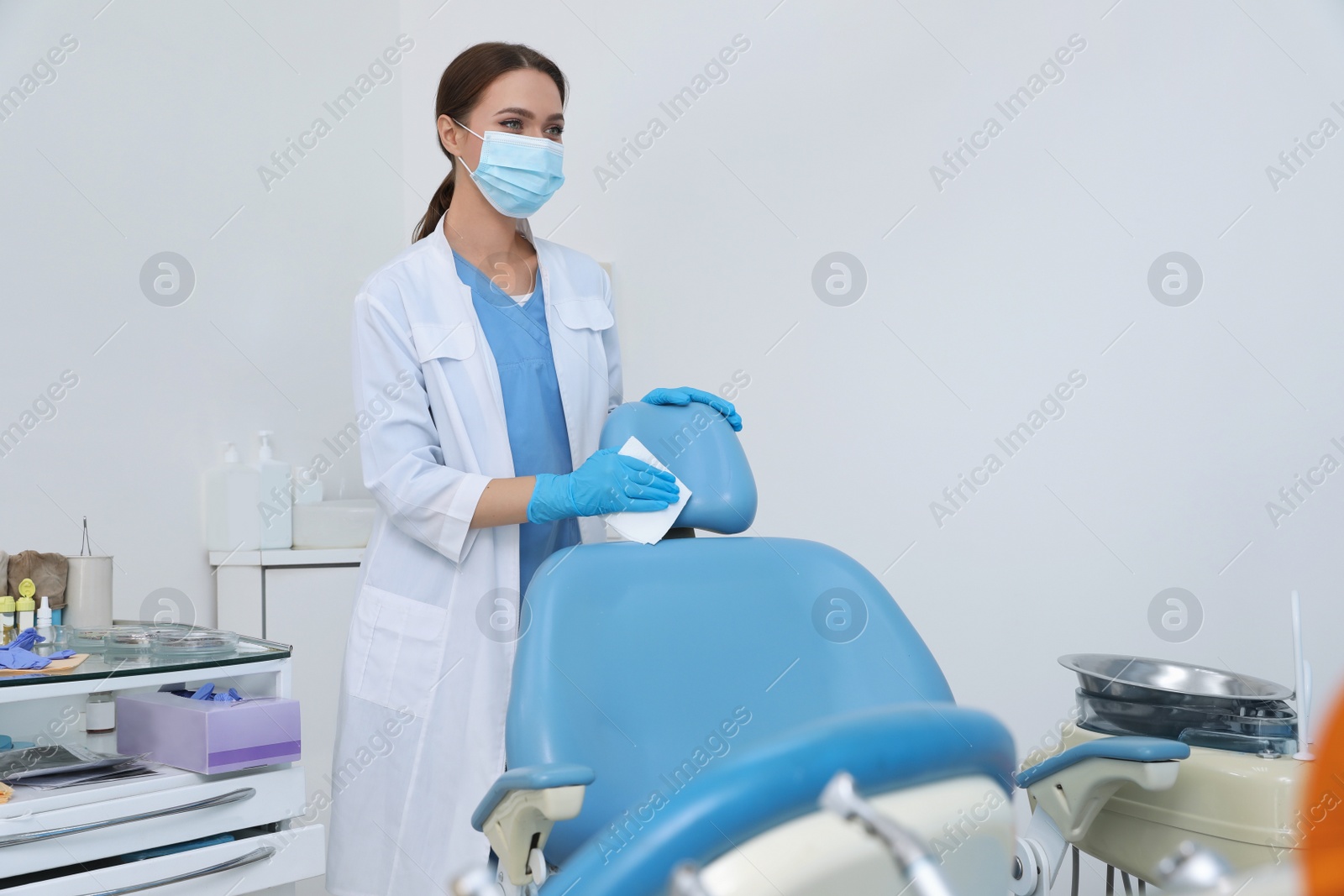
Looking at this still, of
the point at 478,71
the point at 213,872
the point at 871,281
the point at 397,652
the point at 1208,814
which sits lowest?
the point at 213,872

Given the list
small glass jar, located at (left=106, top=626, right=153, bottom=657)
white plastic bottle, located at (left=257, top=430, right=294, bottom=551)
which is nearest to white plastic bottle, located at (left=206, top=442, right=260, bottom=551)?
white plastic bottle, located at (left=257, top=430, right=294, bottom=551)

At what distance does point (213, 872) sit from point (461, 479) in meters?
0.58

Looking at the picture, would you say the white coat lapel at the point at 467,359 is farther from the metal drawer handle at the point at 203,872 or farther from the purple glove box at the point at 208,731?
the metal drawer handle at the point at 203,872

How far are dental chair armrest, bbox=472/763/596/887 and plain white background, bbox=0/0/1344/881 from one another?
142 centimetres

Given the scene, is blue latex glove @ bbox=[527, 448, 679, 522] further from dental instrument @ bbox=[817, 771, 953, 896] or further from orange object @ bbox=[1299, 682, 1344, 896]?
orange object @ bbox=[1299, 682, 1344, 896]

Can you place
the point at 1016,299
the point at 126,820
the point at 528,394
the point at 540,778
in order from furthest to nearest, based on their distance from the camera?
the point at 1016,299 → the point at 528,394 → the point at 126,820 → the point at 540,778

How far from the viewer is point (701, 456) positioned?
1.34m

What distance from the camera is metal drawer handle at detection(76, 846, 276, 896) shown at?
1174 millimetres

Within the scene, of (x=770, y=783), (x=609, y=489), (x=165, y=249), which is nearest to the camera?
(x=770, y=783)

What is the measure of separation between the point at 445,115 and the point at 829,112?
1.14m

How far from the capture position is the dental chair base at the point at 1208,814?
3.34ft

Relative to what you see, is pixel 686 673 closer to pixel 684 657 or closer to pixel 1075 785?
pixel 684 657

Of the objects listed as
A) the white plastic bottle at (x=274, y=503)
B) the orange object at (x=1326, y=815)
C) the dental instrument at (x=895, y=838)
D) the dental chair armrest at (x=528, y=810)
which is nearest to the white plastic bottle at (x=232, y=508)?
the white plastic bottle at (x=274, y=503)

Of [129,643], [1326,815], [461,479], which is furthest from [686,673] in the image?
[1326,815]
